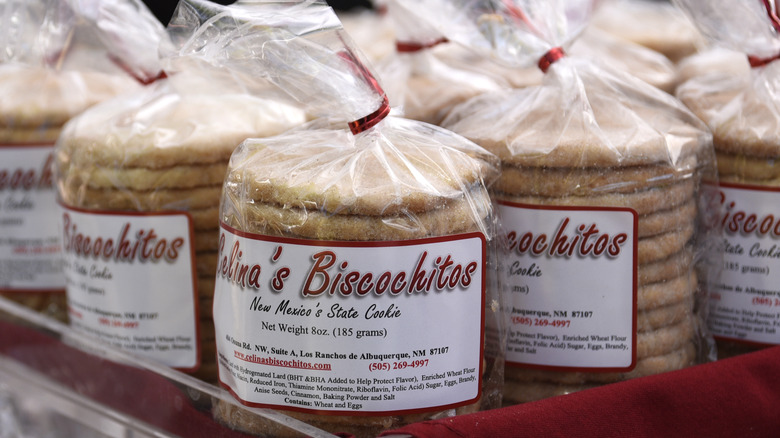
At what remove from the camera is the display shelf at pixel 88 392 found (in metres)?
0.92

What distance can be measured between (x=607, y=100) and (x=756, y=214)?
0.22m

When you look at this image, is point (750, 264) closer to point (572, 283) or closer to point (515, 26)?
point (572, 283)

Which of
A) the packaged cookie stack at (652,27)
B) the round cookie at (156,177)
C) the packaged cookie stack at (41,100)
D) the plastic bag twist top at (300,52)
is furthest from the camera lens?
the packaged cookie stack at (652,27)

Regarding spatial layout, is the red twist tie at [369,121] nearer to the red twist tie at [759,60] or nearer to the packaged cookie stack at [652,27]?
Answer: the red twist tie at [759,60]

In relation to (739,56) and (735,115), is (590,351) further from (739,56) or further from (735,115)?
(739,56)

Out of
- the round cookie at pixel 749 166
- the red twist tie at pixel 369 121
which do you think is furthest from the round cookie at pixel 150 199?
the round cookie at pixel 749 166

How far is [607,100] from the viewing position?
3.19 ft

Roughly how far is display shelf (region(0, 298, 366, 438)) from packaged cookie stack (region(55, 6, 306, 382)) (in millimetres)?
45

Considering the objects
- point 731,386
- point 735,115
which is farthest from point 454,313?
point 735,115

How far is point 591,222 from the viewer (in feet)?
Answer: 2.88

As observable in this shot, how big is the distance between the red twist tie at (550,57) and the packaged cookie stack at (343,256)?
179 millimetres

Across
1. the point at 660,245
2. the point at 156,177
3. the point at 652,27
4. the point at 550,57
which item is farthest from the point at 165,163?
the point at 652,27

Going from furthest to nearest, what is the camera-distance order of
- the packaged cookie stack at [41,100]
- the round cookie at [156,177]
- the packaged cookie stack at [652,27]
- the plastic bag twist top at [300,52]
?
the packaged cookie stack at [652,27]
the packaged cookie stack at [41,100]
the round cookie at [156,177]
the plastic bag twist top at [300,52]

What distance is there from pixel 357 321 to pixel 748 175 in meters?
0.52
